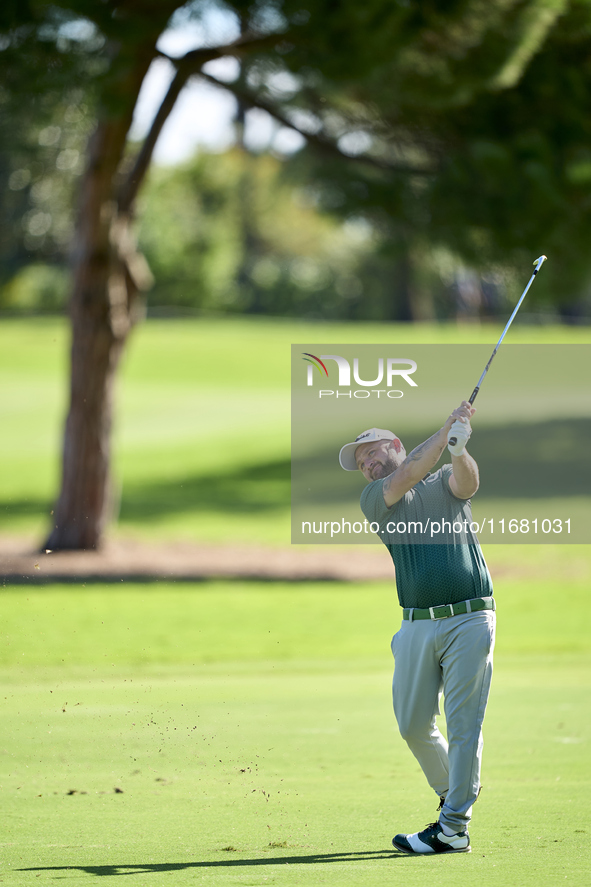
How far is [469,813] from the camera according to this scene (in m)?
4.51

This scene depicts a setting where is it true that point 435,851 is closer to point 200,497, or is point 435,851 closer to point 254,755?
point 254,755

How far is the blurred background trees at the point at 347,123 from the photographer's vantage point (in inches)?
486

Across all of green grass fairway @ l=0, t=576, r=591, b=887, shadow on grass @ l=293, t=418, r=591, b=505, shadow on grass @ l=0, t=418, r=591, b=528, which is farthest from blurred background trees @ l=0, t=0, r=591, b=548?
green grass fairway @ l=0, t=576, r=591, b=887

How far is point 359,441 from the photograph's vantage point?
5059 millimetres

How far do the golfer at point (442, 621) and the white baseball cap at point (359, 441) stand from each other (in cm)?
26

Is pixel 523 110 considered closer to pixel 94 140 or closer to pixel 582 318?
pixel 94 140

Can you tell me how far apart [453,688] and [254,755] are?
2.18m

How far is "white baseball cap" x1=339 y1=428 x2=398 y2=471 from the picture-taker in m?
5.04

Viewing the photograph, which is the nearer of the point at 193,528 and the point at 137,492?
the point at 193,528

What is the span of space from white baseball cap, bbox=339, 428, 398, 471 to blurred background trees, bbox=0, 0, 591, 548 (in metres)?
7.67

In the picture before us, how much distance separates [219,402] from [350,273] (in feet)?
99.3

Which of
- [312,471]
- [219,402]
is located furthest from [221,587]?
[219,402]

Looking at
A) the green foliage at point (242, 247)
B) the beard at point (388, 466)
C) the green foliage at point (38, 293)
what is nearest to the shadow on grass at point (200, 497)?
the beard at point (388, 466)

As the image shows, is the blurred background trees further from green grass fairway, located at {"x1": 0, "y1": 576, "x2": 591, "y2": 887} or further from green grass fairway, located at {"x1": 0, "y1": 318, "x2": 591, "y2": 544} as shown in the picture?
green grass fairway, located at {"x1": 0, "y1": 318, "x2": 591, "y2": 544}
